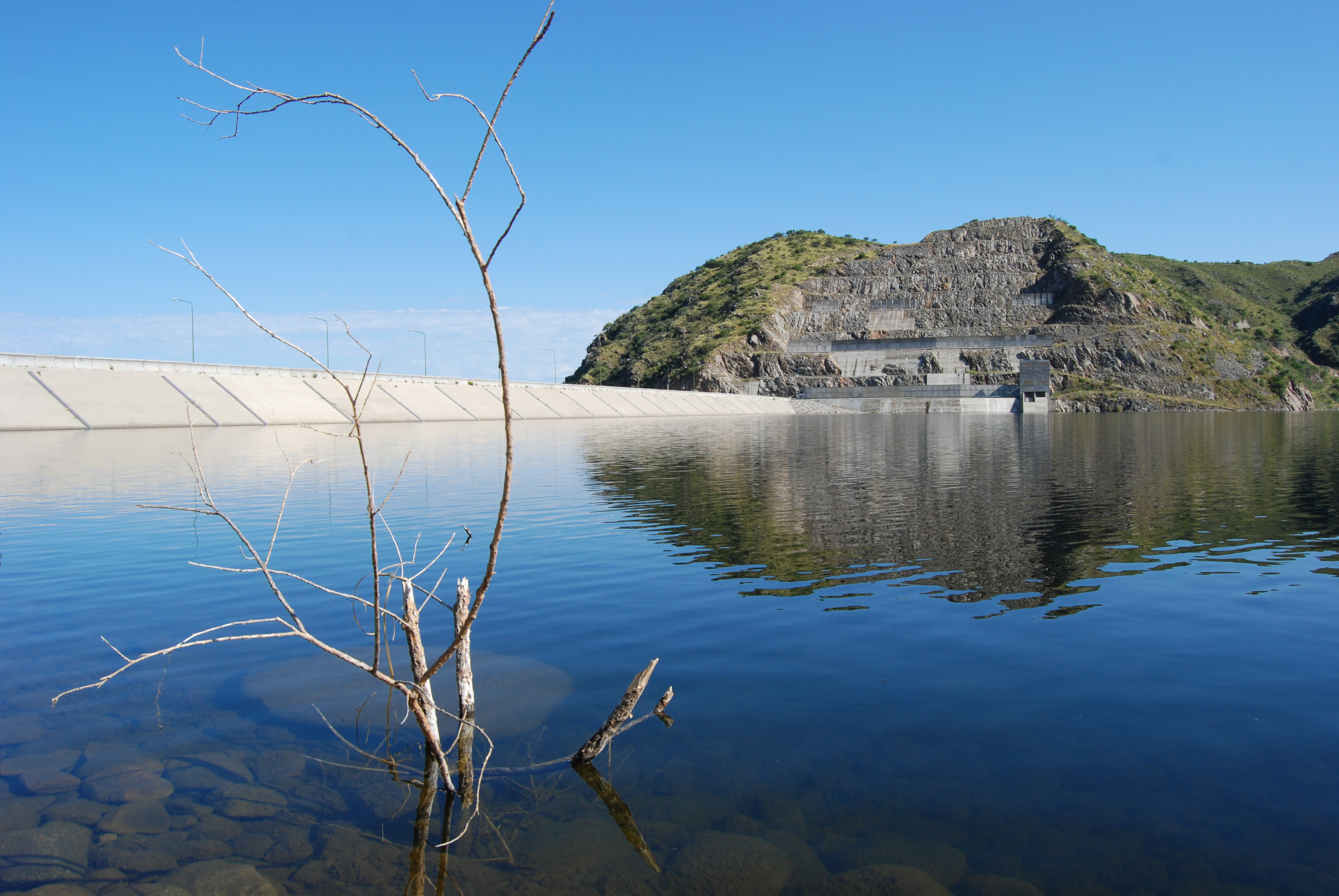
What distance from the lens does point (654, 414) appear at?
3708 inches

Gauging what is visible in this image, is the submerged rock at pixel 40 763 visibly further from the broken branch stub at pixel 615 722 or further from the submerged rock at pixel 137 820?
the broken branch stub at pixel 615 722

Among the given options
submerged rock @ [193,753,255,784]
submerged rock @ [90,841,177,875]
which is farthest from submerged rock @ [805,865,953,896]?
submerged rock @ [193,753,255,784]

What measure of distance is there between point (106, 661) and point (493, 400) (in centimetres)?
6958

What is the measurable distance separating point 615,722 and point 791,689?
2.53 metres

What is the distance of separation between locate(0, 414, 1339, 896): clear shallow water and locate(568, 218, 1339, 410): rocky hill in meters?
111

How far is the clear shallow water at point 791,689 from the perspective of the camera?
5.88 m

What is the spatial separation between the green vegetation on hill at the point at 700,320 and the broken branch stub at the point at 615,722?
14138 cm

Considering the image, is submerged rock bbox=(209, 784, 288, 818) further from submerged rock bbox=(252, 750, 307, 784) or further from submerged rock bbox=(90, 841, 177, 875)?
submerged rock bbox=(90, 841, 177, 875)

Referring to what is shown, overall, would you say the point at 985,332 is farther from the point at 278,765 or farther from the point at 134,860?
the point at 134,860

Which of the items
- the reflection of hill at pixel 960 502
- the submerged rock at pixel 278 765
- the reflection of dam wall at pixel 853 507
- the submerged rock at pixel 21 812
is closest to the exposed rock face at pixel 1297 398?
the reflection of hill at pixel 960 502

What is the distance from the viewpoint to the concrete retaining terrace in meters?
52.7

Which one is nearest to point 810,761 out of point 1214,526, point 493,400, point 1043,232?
point 1214,526

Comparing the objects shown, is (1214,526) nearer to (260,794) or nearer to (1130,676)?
(1130,676)

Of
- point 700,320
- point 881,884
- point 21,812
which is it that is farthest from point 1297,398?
point 21,812
